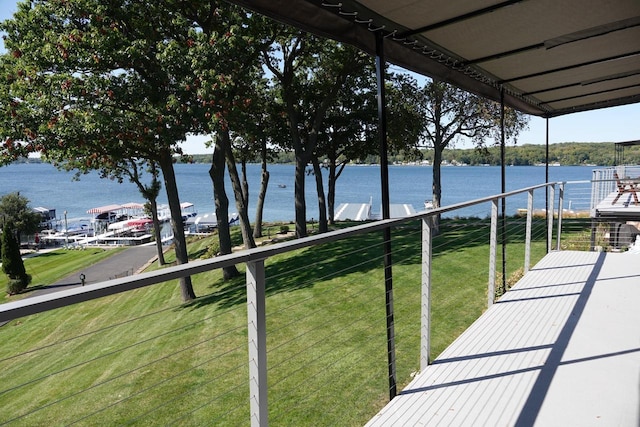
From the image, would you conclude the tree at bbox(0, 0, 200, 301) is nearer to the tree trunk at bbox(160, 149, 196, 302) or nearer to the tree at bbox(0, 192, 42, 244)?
the tree trunk at bbox(160, 149, 196, 302)

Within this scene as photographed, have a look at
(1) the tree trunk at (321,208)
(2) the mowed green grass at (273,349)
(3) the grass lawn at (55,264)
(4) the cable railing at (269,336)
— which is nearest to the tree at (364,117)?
(1) the tree trunk at (321,208)

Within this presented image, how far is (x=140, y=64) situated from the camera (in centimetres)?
1198

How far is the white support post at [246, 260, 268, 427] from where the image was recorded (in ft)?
5.30

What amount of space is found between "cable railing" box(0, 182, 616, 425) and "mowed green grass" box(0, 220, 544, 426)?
33 millimetres

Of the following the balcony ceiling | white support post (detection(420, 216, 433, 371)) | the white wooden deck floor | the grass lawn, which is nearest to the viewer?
the white wooden deck floor

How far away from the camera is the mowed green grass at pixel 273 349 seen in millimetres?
5184

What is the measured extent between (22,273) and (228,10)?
18.4 metres

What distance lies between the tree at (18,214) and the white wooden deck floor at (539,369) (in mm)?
53577

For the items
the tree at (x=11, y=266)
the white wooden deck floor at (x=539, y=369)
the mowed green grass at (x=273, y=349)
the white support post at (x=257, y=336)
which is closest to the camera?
the white support post at (x=257, y=336)

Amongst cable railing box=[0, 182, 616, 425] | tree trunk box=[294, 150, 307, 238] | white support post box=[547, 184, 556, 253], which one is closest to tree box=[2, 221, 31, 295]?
cable railing box=[0, 182, 616, 425]

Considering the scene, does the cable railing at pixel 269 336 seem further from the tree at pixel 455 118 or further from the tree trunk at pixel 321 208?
the tree at pixel 455 118

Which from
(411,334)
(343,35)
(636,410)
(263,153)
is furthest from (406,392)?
A: (263,153)

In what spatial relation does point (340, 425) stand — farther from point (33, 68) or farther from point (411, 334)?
→ point (33, 68)

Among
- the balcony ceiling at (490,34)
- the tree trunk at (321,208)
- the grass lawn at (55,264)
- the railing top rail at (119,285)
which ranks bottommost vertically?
the grass lawn at (55,264)
